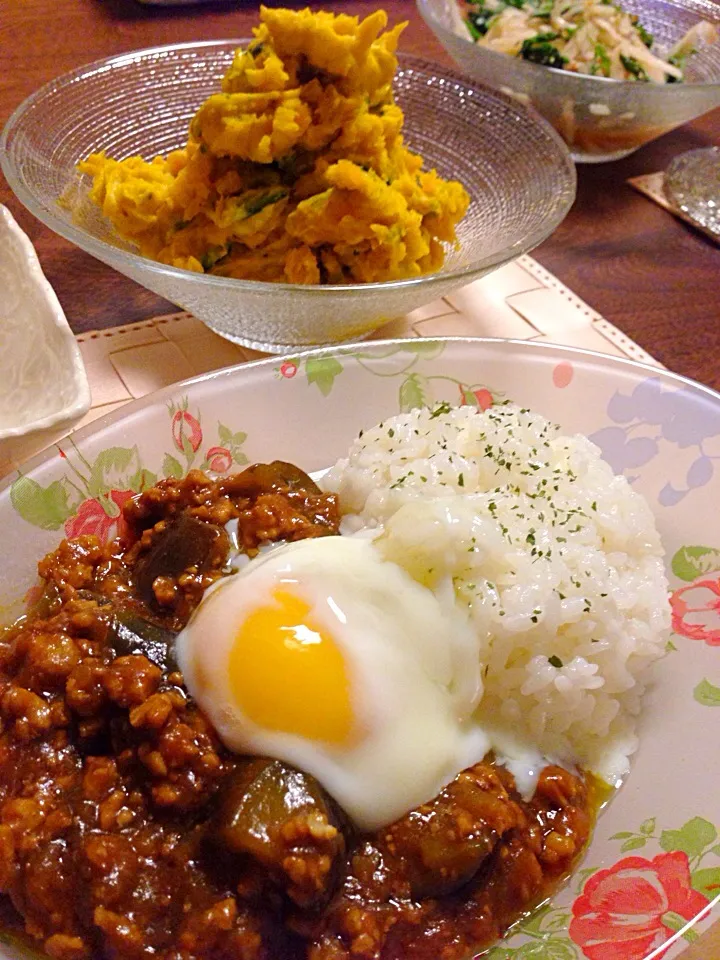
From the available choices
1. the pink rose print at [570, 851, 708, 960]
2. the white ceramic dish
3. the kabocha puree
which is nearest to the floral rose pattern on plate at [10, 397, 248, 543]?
the white ceramic dish

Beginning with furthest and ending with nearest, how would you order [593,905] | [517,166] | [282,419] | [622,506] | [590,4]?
[590,4]
[517,166]
[282,419]
[622,506]
[593,905]

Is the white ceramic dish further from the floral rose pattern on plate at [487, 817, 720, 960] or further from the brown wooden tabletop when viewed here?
the floral rose pattern on plate at [487, 817, 720, 960]

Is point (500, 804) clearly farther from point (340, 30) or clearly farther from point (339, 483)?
point (340, 30)

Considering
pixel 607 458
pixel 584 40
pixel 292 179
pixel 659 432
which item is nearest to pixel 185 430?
pixel 292 179

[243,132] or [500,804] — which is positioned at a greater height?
[243,132]

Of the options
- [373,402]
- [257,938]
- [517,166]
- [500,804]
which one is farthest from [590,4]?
[257,938]

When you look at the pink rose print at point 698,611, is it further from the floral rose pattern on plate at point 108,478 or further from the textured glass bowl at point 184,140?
the floral rose pattern on plate at point 108,478
